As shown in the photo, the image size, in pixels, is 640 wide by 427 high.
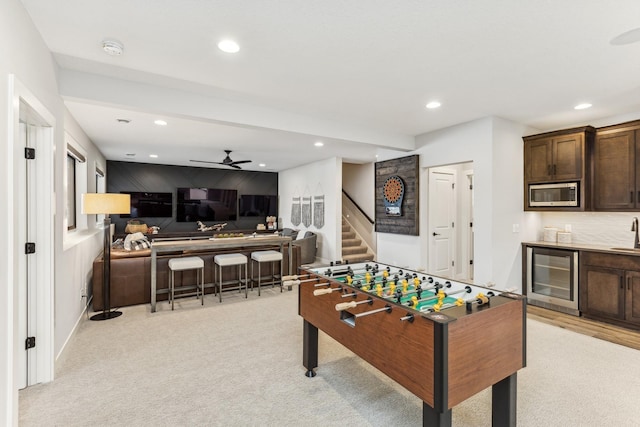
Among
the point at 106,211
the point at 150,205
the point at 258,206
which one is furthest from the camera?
the point at 258,206

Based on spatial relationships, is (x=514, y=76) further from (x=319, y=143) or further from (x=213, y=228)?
(x=213, y=228)

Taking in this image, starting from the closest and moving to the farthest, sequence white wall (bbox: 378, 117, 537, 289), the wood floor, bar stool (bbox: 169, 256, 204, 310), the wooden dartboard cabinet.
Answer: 1. the wood floor
2. white wall (bbox: 378, 117, 537, 289)
3. bar stool (bbox: 169, 256, 204, 310)
4. the wooden dartboard cabinet

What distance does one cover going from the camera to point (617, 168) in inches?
148

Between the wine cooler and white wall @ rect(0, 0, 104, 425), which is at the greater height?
white wall @ rect(0, 0, 104, 425)

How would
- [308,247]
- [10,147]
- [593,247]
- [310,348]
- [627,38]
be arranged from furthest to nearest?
[308,247]
[593,247]
[310,348]
[627,38]
[10,147]

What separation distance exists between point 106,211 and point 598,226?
21.0 feet

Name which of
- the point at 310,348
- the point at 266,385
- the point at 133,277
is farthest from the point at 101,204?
the point at 310,348

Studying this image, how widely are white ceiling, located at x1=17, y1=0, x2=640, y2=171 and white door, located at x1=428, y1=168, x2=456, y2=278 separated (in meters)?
1.22

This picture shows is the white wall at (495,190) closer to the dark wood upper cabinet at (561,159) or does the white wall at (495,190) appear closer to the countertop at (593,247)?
the dark wood upper cabinet at (561,159)

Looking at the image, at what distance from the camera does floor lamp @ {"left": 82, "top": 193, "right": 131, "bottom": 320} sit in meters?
3.71

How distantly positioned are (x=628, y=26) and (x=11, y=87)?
383 centimetres

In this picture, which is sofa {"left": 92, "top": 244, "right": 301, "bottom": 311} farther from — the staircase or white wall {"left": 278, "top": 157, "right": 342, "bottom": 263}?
the staircase

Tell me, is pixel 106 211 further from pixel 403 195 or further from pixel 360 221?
pixel 360 221

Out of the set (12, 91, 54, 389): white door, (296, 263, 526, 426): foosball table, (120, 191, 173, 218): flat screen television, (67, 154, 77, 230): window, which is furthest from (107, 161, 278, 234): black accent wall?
(296, 263, 526, 426): foosball table
